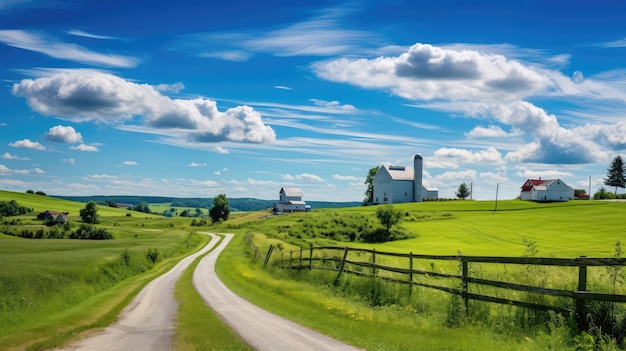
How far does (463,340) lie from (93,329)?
12192 millimetres

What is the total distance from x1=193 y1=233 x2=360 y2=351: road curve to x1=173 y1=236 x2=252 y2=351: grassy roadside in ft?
1.08

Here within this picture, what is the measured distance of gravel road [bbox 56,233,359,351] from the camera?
44.7ft

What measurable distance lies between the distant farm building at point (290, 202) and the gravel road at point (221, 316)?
144297 millimetres

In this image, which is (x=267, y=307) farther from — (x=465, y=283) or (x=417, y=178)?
(x=417, y=178)

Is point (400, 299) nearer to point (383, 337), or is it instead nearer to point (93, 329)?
point (383, 337)

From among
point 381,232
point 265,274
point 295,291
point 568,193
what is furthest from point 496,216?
point 295,291

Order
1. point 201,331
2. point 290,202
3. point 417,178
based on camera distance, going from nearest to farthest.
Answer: point 201,331
point 417,178
point 290,202

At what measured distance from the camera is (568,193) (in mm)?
149000

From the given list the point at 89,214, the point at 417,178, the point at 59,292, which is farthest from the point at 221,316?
the point at 417,178

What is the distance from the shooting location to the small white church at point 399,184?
527 ft

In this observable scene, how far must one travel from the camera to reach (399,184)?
161625 millimetres

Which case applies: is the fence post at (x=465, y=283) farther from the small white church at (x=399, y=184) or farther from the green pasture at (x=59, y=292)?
the small white church at (x=399, y=184)

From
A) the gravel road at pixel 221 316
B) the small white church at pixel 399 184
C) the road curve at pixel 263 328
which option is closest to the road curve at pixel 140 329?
the gravel road at pixel 221 316

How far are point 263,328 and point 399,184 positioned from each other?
148670 mm
